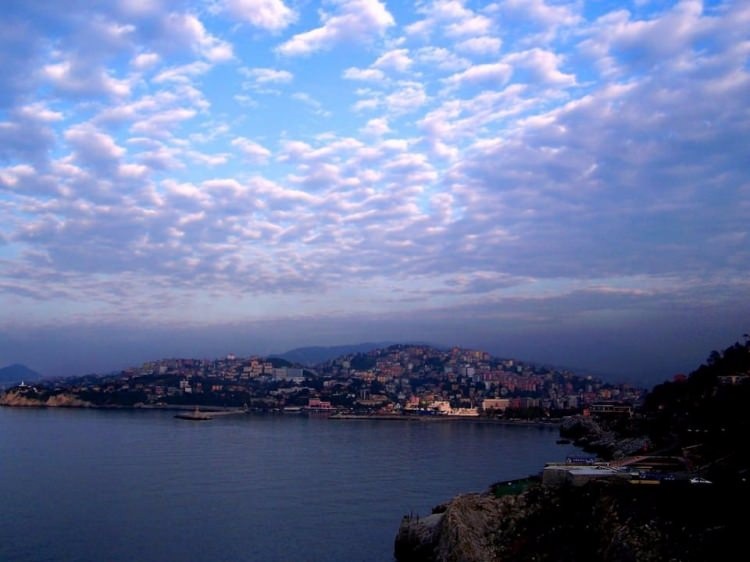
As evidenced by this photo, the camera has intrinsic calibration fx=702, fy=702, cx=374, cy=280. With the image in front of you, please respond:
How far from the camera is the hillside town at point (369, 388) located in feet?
193

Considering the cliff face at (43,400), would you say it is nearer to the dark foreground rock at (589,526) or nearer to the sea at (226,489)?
the sea at (226,489)

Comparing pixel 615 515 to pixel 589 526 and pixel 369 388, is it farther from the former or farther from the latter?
pixel 369 388

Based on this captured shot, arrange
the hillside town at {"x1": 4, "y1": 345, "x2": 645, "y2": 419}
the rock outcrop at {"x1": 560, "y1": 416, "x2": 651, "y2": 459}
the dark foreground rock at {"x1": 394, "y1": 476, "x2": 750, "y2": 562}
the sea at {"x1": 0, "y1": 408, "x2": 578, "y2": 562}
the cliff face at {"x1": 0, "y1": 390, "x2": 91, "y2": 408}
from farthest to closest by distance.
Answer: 1. the hillside town at {"x1": 4, "y1": 345, "x2": 645, "y2": 419}
2. the cliff face at {"x1": 0, "y1": 390, "x2": 91, "y2": 408}
3. the rock outcrop at {"x1": 560, "y1": 416, "x2": 651, "y2": 459}
4. the sea at {"x1": 0, "y1": 408, "x2": 578, "y2": 562}
5. the dark foreground rock at {"x1": 394, "y1": 476, "x2": 750, "y2": 562}

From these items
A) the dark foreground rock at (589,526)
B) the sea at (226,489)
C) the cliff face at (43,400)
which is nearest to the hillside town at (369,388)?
the cliff face at (43,400)

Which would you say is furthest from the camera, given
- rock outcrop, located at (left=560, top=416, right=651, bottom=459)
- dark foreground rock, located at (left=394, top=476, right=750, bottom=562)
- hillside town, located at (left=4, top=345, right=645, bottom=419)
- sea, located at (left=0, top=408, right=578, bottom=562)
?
hillside town, located at (left=4, top=345, right=645, bottom=419)

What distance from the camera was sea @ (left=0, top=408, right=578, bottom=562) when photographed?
40.4 feet

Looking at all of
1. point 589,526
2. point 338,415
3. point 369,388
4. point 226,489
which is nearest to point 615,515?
point 589,526

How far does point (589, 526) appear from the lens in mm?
9289

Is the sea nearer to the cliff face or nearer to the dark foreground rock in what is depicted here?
the dark foreground rock

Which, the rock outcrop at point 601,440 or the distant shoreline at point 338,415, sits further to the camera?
the distant shoreline at point 338,415

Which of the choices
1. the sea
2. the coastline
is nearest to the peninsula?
the sea

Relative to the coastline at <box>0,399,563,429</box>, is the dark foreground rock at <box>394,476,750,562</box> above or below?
above

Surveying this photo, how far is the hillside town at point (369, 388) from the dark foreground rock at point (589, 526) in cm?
3445

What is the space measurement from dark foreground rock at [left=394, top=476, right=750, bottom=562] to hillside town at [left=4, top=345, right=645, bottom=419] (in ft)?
113
